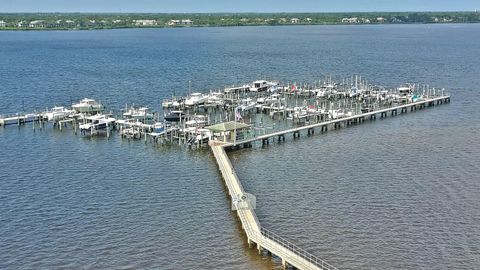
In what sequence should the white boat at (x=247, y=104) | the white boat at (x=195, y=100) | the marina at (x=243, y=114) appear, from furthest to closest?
the white boat at (x=195, y=100) → the white boat at (x=247, y=104) → the marina at (x=243, y=114)

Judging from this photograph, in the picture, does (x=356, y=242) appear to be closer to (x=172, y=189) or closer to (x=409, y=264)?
(x=409, y=264)

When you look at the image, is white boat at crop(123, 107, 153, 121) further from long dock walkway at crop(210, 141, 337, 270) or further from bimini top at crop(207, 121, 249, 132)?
long dock walkway at crop(210, 141, 337, 270)

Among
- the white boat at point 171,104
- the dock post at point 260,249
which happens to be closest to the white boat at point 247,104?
the white boat at point 171,104

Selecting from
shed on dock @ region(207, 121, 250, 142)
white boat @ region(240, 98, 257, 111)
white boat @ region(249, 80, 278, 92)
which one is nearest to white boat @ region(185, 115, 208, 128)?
shed on dock @ region(207, 121, 250, 142)

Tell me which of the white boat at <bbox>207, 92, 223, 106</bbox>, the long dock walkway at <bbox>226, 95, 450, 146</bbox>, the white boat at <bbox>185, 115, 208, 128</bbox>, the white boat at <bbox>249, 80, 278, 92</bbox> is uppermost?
the white boat at <bbox>249, 80, 278, 92</bbox>

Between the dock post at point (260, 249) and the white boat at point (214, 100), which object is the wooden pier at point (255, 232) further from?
the white boat at point (214, 100)

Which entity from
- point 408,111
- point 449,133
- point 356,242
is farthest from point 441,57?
point 356,242

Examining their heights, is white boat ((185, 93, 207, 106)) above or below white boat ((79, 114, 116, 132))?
above

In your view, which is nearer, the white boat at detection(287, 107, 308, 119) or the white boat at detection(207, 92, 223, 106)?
the white boat at detection(287, 107, 308, 119)

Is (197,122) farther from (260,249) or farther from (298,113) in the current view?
(260,249)
